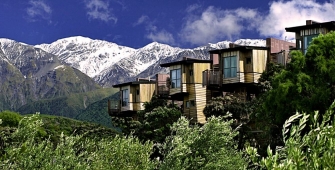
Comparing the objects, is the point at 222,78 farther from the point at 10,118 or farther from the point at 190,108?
the point at 10,118

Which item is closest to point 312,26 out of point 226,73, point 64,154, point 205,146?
point 226,73

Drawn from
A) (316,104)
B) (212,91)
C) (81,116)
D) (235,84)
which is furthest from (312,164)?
(81,116)

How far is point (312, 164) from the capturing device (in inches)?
322

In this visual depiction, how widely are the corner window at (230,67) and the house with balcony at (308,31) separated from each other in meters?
5.75

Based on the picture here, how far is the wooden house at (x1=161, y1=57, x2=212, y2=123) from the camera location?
51.6 metres

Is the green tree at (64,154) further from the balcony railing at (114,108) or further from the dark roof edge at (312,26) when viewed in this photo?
the balcony railing at (114,108)

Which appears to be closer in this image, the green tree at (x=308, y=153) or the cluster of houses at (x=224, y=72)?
the green tree at (x=308, y=153)

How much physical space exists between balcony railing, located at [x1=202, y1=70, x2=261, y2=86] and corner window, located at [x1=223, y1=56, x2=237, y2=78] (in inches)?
11.8

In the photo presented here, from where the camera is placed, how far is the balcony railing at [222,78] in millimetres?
47125

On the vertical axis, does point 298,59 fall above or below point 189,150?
above

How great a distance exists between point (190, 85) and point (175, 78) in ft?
5.55

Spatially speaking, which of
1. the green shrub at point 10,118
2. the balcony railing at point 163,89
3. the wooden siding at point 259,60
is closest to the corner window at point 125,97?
the balcony railing at point 163,89

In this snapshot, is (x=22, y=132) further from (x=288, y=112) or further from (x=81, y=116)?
(x=81, y=116)

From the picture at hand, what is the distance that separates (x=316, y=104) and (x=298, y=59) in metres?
2.86
